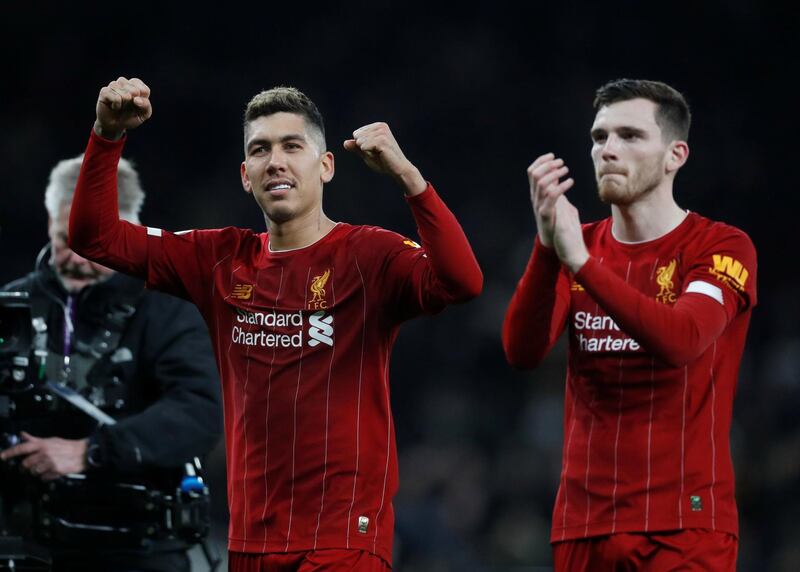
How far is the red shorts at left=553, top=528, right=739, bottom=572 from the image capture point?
324 centimetres

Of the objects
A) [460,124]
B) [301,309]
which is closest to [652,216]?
[301,309]

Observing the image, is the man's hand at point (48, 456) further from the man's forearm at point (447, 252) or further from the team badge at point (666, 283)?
the team badge at point (666, 283)

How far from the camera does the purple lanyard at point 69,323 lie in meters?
4.40

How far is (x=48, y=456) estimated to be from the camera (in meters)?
4.12

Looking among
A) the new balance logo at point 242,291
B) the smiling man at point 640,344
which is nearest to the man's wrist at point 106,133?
the new balance logo at point 242,291

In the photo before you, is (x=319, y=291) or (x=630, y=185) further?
(x=630, y=185)

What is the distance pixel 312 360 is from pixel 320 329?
0.08 metres

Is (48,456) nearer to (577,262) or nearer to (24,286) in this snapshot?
(24,286)

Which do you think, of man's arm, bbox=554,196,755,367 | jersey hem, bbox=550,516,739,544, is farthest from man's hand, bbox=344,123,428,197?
jersey hem, bbox=550,516,739,544

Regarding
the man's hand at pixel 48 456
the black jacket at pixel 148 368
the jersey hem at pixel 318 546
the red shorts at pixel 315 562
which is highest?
the black jacket at pixel 148 368

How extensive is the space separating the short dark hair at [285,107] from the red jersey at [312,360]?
1.03 ft

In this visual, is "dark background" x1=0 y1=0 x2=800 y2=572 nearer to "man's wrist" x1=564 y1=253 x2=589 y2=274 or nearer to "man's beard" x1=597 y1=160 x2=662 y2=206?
"man's beard" x1=597 y1=160 x2=662 y2=206

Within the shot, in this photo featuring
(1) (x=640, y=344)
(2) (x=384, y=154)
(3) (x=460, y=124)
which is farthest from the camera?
(3) (x=460, y=124)

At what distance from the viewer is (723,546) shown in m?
3.29
